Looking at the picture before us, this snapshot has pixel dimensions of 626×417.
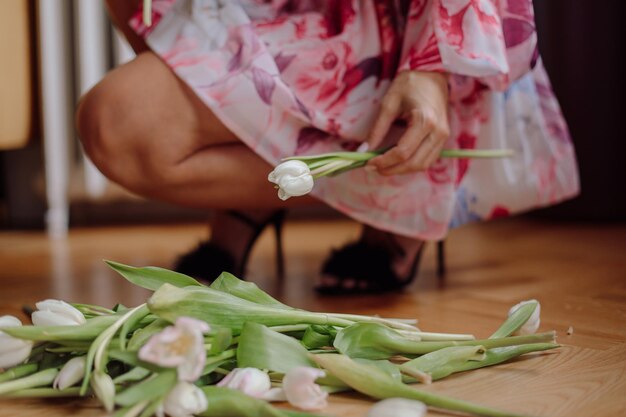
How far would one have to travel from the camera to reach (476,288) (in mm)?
1116

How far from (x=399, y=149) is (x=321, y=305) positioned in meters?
0.24

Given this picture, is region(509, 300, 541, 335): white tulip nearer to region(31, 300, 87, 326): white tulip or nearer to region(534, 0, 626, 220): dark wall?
region(31, 300, 87, 326): white tulip

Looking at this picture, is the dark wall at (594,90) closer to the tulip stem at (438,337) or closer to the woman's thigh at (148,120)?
the woman's thigh at (148,120)

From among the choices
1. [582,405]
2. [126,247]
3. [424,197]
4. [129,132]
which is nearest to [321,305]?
[424,197]

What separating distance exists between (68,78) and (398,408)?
6.17ft

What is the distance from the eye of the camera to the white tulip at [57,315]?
564mm

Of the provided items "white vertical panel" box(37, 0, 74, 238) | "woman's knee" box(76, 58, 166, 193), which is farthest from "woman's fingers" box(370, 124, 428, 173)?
"white vertical panel" box(37, 0, 74, 238)

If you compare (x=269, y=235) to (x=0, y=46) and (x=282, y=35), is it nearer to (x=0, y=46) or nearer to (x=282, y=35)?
(x=0, y=46)

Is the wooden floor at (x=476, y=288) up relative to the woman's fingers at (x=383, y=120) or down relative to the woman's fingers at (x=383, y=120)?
down

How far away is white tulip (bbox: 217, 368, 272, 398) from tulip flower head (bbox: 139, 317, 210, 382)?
7 centimetres

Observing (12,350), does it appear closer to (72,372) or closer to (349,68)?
(72,372)

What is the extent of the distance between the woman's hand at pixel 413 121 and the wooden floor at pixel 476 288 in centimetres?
17

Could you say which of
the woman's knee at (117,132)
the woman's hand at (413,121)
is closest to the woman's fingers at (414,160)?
the woman's hand at (413,121)

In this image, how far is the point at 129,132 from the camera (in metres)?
0.98
